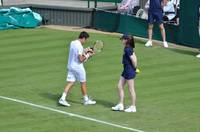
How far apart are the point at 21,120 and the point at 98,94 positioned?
2812 millimetres

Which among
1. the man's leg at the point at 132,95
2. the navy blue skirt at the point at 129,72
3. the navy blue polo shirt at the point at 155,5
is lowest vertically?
the man's leg at the point at 132,95

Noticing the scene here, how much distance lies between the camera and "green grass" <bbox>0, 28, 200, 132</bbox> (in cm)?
1374

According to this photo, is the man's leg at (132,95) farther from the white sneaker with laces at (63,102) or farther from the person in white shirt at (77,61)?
the white sneaker with laces at (63,102)

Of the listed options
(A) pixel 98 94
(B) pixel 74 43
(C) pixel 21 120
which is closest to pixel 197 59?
(A) pixel 98 94

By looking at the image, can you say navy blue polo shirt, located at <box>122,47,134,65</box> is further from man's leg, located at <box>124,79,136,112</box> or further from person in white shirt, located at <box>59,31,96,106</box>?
person in white shirt, located at <box>59,31,96,106</box>

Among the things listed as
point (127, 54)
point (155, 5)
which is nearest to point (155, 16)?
point (155, 5)

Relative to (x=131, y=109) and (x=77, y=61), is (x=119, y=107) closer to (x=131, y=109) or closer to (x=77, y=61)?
(x=131, y=109)

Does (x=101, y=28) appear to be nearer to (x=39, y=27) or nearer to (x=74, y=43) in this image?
(x=39, y=27)

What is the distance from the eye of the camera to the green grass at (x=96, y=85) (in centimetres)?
1374

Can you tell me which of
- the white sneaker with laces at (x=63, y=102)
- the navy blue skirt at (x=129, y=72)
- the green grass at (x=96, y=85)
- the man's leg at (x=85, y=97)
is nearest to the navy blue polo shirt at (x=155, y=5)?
the green grass at (x=96, y=85)

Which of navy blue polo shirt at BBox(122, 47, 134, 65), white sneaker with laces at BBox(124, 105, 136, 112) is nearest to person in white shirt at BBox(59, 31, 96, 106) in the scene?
navy blue polo shirt at BBox(122, 47, 134, 65)

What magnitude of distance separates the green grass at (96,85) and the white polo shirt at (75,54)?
0.90 metres

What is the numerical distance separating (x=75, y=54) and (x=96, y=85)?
95.5 inches

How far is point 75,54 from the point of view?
1486 cm
